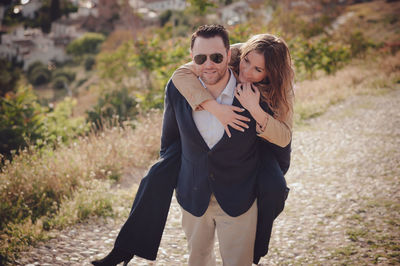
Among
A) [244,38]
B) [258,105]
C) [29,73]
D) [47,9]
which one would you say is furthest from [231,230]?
[47,9]

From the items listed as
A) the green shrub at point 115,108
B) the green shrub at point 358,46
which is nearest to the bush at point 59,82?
the green shrub at point 115,108

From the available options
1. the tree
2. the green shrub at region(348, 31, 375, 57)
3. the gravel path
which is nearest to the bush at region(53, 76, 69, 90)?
the tree

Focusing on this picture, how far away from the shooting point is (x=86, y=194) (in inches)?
166

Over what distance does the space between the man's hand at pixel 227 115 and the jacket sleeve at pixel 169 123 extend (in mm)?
346

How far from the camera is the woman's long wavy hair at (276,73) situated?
1.85 metres

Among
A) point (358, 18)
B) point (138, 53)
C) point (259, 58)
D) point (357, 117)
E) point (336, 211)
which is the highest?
point (358, 18)

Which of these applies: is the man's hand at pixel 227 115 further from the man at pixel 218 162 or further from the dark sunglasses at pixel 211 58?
the dark sunglasses at pixel 211 58

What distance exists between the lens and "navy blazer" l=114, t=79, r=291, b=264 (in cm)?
192

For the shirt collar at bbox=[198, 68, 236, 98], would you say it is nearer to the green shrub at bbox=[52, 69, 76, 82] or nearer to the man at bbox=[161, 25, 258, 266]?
the man at bbox=[161, 25, 258, 266]

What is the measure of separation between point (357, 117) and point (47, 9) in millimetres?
35525

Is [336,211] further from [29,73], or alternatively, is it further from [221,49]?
[29,73]

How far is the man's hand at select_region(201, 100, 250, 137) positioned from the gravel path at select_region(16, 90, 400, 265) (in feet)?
6.44

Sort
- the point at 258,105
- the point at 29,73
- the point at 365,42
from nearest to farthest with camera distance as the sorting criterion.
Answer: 1. the point at 258,105
2. the point at 365,42
3. the point at 29,73

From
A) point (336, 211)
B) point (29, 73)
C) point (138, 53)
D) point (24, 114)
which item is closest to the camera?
point (336, 211)
